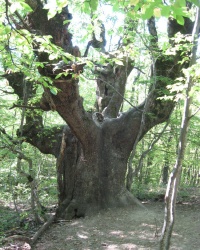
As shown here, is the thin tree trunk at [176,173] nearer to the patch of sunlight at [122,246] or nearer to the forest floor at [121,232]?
the forest floor at [121,232]

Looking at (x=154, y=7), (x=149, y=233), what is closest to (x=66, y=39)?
(x=154, y=7)

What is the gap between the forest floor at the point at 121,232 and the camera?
555cm

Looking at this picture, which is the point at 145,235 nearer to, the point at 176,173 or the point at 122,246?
the point at 122,246

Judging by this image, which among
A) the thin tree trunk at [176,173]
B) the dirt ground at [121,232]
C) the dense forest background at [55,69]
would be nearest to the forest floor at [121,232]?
the dirt ground at [121,232]

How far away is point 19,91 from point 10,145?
2.83m

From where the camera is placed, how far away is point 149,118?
27.3 ft

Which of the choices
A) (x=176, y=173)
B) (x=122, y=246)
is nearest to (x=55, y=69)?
(x=176, y=173)

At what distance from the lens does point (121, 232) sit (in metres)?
6.25

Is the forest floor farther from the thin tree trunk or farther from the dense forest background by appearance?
the thin tree trunk

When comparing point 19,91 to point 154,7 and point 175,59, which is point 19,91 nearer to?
point 175,59

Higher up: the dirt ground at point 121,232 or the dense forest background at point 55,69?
the dense forest background at point 55,69

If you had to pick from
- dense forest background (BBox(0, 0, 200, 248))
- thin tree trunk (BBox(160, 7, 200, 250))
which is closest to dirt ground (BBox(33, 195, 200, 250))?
dense forest background (BBox(0, 0, 200, 248))

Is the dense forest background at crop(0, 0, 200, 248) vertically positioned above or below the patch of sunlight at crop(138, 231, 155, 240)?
above

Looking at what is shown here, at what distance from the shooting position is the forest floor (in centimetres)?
555
